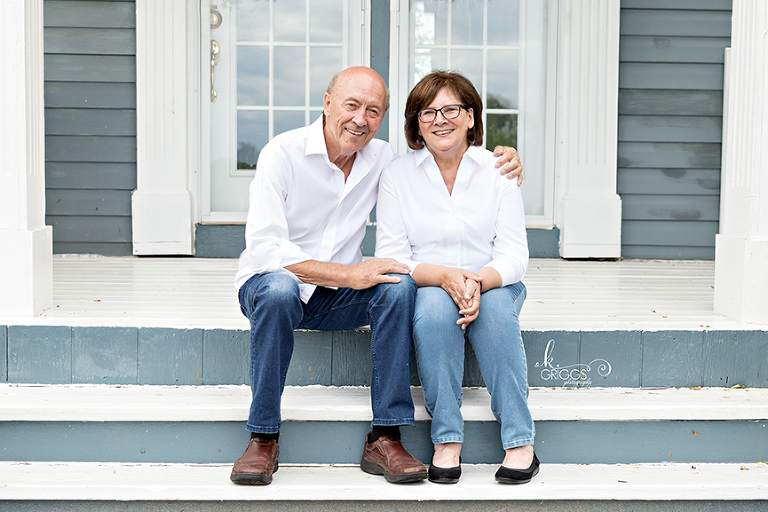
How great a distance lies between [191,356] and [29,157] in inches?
32.4

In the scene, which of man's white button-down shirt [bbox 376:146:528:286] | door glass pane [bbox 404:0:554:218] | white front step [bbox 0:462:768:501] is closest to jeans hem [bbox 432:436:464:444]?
white front step [bbox 0:462:768:501]

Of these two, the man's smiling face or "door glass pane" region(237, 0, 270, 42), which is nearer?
the man's smiling face

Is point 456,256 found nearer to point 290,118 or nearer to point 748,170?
point 748,170

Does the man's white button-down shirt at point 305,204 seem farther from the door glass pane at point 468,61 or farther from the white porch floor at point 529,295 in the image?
the door glass pane at point 468,61

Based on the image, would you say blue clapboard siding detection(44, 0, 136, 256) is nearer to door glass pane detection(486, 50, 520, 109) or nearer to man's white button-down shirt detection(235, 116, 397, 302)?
door glass pane detection(486, 50, 520, 109)

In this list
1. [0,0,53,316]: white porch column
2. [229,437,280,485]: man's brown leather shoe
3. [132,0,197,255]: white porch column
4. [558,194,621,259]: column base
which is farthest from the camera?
[558,194,621,259]: column base

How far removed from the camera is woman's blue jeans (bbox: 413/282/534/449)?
6.20 feet

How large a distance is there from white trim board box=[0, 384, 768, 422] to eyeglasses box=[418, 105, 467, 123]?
78cm

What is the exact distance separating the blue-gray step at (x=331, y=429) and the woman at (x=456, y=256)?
15 centimetres

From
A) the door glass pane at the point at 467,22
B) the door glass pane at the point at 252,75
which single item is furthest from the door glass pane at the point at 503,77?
the door glass pane at the point at 252,75

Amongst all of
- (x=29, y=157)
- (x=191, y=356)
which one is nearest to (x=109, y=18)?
(x=29, y=157)

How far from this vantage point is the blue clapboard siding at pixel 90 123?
3809 millimetres

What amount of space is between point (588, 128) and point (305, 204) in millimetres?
2265

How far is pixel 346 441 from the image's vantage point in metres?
2.03
